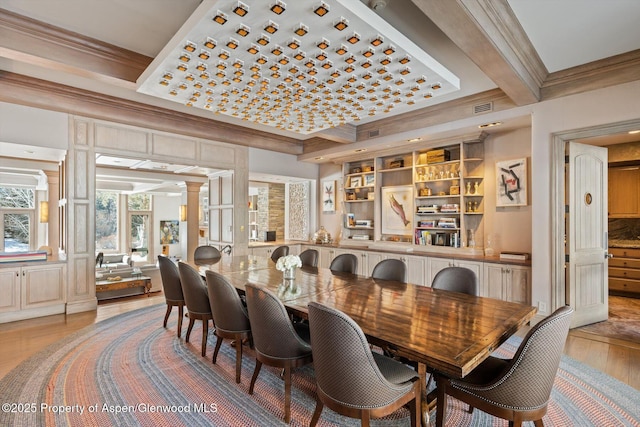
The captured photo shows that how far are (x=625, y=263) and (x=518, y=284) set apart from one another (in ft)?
9.54

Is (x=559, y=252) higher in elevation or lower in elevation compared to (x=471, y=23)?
lower

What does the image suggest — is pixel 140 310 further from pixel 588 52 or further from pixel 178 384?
pixel 588 52

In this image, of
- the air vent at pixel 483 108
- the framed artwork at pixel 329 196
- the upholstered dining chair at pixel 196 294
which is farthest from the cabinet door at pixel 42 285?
the air vent at pixel 483 108

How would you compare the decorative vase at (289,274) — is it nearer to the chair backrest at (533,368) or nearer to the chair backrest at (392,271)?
the chair backrest at (392,271)

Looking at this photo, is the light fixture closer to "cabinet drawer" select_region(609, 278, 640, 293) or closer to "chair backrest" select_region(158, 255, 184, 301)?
"chair backrest" select_region(158, 255, 184, 301)

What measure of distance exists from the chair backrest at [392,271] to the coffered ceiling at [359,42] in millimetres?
1701

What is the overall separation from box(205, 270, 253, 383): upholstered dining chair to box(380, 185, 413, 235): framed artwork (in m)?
3.85

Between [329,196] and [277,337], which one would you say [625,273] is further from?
[277,337]

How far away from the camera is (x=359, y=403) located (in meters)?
1.60

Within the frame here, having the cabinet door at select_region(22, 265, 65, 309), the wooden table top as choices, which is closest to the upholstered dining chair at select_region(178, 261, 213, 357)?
the wooden table top

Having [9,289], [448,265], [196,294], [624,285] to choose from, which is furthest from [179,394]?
[624,285]

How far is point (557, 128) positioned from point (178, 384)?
181 inches

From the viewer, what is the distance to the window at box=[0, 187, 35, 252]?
8367 mm

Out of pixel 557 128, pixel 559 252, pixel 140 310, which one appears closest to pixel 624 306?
pixel 559 252
